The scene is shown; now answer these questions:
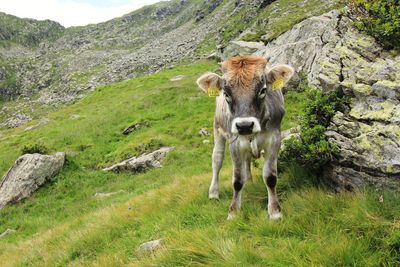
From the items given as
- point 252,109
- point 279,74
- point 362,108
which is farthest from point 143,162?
point 252,109

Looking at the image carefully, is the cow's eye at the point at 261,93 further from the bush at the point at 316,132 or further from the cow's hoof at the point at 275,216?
the cow's hoof at the point at 275,216

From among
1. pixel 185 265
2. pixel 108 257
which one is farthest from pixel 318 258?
pixel 108 257

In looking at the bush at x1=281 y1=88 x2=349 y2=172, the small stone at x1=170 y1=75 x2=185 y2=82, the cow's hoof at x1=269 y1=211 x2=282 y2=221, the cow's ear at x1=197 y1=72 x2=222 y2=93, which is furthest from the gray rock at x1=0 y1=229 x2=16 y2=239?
the small stone at x1=170 y1=75 x2=185 y2=82

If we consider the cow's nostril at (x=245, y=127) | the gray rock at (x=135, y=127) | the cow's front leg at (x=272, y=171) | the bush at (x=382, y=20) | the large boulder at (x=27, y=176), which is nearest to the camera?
the cow's nostril at (x=245, y=127)

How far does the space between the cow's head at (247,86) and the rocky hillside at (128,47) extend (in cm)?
2576

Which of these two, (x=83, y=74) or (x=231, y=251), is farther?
(x=83, y=74)

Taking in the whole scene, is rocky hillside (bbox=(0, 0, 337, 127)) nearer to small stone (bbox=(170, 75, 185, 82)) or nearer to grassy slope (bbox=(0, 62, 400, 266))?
small stone (bbox=(170, 75, 185, 82))

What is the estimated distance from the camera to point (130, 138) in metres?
27.0

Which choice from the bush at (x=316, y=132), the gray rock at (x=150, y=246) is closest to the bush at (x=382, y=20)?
the bush at (x=316, y=132)

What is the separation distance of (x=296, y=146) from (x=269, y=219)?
208 centimetres

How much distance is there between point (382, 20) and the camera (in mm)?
9242

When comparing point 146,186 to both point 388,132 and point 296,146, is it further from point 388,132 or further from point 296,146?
point 388,132

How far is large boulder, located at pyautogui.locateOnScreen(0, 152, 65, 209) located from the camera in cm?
2061

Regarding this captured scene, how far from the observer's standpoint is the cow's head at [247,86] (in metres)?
7.08
